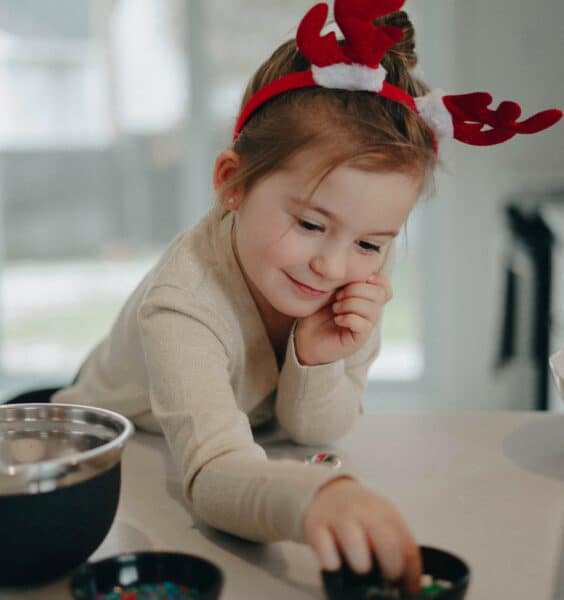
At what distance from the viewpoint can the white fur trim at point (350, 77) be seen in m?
0.81

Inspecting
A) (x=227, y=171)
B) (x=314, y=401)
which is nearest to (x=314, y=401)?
(x=314, y=401)

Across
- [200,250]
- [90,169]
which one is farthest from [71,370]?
[200,250]

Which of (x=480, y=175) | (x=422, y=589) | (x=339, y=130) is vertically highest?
(x=339, y=130)

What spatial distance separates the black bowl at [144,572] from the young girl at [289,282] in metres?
0.08

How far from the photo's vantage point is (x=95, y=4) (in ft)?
10.2

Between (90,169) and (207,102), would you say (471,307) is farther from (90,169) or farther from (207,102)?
(90,169)

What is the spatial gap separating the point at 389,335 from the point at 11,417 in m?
2.55

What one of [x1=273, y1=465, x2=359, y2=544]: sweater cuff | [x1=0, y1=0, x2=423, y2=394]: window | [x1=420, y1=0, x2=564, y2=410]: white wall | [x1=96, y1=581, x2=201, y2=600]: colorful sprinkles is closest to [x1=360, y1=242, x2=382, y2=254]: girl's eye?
[x1=273, y1=465, x2=359, y2=544]: sweater cuff

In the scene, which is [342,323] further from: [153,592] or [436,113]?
[153,592]

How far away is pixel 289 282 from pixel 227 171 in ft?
0.48

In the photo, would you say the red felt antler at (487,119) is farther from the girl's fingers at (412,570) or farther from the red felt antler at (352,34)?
the girl's fingers at (412,570)

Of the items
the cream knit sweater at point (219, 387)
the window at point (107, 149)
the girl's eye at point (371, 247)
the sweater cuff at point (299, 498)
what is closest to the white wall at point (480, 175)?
the window at point (107, 149)

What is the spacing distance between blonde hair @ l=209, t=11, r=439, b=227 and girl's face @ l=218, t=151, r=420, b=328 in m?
0.01

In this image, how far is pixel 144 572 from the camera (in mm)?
598
